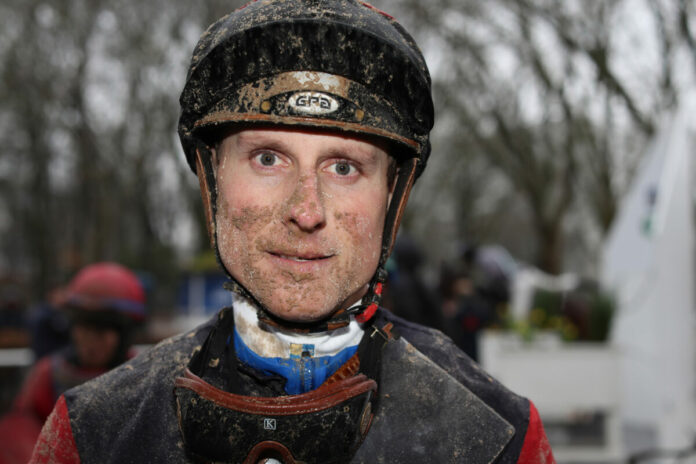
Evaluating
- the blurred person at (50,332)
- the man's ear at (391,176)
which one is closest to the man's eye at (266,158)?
the man's ear at (391,176)

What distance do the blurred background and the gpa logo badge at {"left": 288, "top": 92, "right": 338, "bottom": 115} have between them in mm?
3485

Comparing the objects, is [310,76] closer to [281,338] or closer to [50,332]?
[281,338]

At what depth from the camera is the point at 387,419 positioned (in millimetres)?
1752

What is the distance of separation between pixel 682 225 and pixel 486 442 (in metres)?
5.04

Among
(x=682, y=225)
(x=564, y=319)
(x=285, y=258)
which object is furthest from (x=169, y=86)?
(x=285, y=258)

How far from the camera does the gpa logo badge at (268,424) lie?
1562mm

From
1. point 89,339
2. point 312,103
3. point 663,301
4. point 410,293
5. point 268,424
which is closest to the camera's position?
point 268,424

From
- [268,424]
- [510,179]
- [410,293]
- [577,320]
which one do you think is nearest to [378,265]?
[268,424]

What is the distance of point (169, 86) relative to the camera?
17.0 metres

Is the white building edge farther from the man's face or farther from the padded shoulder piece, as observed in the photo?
the man's face

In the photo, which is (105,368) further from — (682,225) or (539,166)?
(539,166)

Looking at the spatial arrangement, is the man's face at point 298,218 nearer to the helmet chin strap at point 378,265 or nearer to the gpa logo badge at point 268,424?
the helmet chin strap at point 378,265

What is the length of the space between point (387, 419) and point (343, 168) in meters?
0.64

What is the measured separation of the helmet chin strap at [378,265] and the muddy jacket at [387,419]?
0.15m
